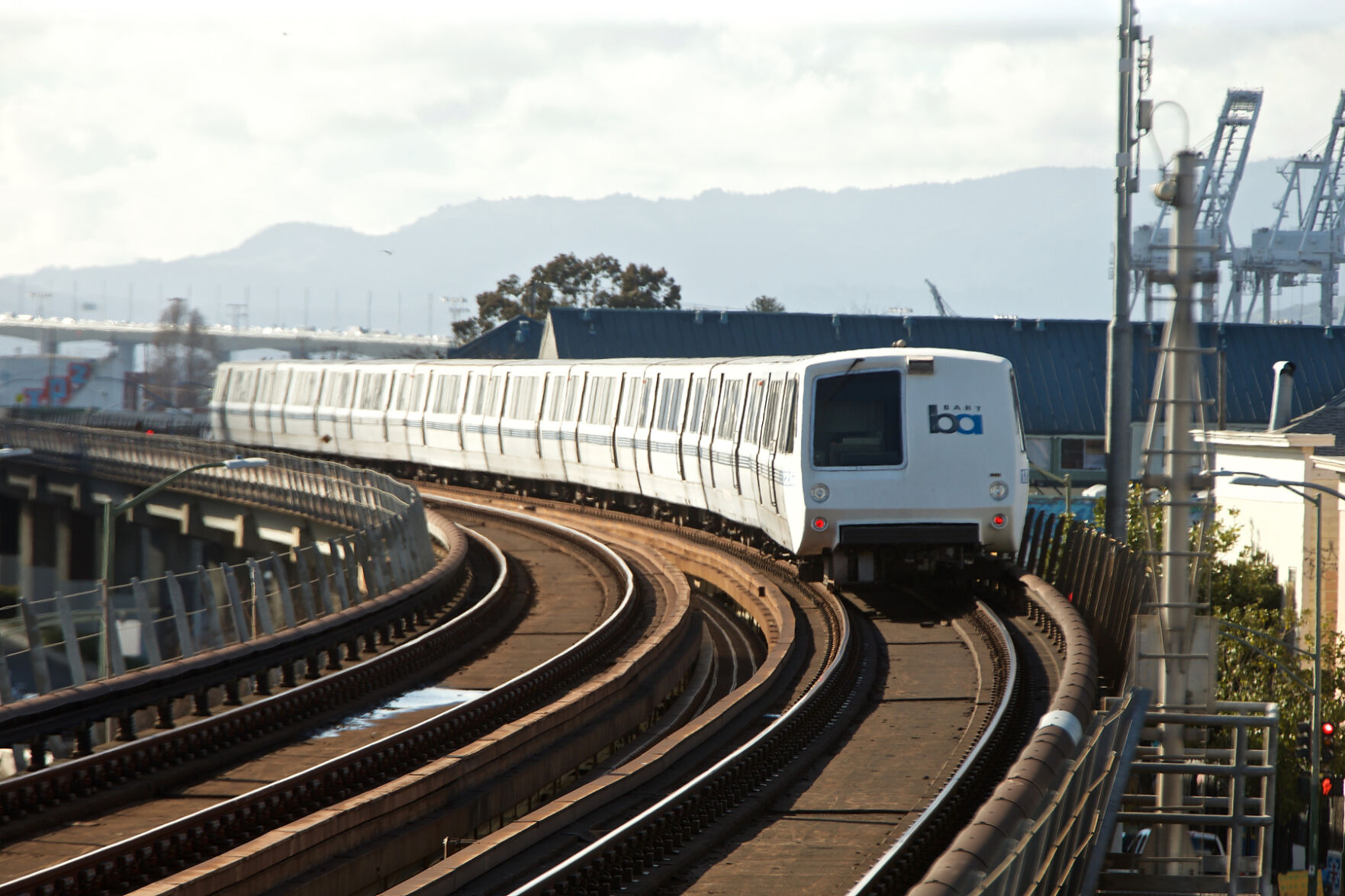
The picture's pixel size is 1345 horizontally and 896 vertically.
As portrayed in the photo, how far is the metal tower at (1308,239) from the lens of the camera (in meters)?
93.2

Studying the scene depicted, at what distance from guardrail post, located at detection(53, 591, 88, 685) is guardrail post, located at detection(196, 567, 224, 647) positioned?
2.32 metres

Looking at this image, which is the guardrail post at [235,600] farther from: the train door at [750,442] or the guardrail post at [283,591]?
the train door at [750,442]

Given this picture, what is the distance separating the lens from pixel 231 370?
53.3m

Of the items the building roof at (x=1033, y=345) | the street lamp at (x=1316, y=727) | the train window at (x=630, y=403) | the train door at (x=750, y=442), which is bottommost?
the street lamp at (x=1316, y=727)

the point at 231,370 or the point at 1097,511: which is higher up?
the point at 231,370

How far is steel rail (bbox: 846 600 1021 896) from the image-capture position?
891 centimetres

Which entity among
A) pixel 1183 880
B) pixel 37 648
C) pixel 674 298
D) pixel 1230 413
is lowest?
pixel 1183 880

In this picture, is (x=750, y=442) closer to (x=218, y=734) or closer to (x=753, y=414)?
(x=753, y=414)

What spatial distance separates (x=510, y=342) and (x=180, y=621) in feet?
185

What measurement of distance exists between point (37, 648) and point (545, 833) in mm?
5108

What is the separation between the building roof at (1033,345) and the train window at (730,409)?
33.0m

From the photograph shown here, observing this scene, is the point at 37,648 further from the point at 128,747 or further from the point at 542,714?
the point at 542,714

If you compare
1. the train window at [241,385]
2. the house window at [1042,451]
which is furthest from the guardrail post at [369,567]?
the house window at [1042,451]

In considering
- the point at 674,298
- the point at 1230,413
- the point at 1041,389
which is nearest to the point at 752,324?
the point at 1041,389
